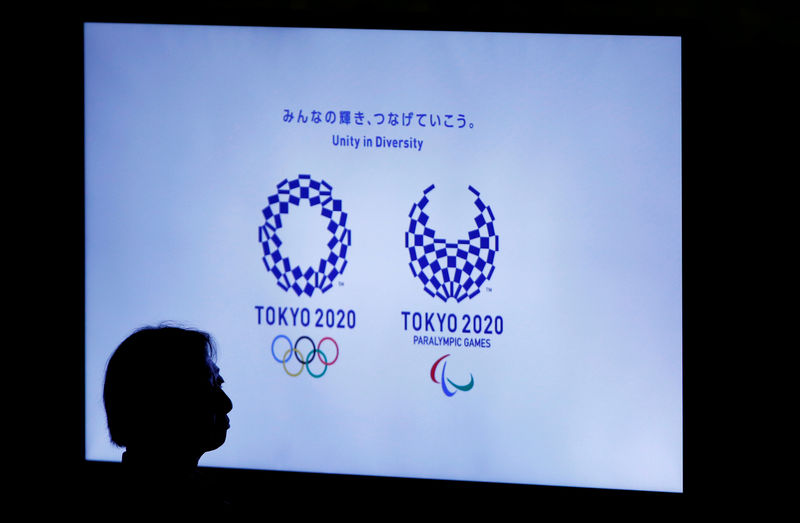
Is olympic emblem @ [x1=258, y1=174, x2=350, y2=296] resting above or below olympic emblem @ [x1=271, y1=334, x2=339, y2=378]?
above

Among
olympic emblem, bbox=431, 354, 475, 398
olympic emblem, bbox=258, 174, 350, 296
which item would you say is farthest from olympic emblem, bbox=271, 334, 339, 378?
olympic emblem, bbox=431, 354, 475, 398

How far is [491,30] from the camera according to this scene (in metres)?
2.15

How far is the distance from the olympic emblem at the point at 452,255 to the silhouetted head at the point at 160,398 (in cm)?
95

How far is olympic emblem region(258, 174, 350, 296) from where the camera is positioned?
222 cm

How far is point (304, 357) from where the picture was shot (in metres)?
2.22

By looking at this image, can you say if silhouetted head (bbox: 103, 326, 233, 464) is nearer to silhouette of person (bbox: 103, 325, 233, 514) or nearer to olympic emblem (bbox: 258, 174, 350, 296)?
silhouette of person (bbox: 103, 325, 233, 514)

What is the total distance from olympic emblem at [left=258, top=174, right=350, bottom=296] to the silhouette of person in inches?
33.1

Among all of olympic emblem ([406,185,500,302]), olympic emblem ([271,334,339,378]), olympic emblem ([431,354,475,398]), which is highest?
olympic emblem ([406,185,500,302])

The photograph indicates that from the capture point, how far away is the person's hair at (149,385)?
1327 mm
